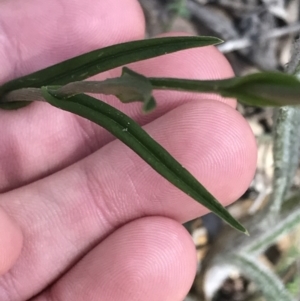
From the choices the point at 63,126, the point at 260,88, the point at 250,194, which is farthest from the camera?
the point at 250,194

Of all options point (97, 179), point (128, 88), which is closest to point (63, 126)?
point (97, 179)

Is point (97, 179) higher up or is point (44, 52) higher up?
point (44, 52)

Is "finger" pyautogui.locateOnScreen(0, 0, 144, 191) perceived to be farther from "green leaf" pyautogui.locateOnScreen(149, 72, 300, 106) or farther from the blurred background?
"green leaf" pyautogui.locateOnScreen(149, 72, 300, 106)

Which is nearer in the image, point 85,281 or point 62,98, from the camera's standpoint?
point 62,98

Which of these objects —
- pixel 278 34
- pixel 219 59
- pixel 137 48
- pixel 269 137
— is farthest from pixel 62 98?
pixel 278 34

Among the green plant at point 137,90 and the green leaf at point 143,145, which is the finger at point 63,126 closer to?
the green plant at point 137,90

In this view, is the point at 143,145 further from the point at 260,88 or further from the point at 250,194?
the point at 250,194

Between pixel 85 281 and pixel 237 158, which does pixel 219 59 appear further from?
pixel 85 281
